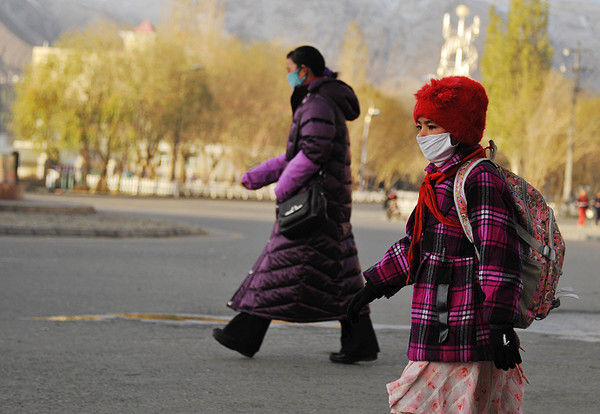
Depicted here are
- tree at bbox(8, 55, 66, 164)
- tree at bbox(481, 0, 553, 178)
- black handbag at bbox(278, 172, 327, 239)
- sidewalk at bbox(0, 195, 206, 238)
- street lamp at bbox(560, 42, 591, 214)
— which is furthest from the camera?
tree at bbox(481, 0, 553, 178)

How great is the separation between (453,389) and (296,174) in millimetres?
3220

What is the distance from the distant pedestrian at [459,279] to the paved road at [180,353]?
181 centimetres

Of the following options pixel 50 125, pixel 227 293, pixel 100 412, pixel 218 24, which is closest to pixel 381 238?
pixel 227 293

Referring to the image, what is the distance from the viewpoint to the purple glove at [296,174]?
688 centimetres

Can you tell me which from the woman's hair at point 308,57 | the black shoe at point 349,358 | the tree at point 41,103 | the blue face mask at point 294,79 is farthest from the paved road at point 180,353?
the tree at point 41,103

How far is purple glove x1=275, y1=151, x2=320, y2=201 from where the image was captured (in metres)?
6.88

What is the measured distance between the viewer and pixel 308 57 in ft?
23.2

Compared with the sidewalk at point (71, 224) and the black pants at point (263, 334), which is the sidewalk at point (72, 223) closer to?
the sidewalk at point (71, 224)

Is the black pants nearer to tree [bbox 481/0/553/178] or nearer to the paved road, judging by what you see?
the paved road

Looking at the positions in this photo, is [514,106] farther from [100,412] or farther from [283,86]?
[100,412]

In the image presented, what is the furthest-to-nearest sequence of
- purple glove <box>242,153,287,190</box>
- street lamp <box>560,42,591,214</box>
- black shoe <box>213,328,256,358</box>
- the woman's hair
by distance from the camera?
street lamp <box>560,42,591,214</box>
purple glove <box>242,153,287,190</box>
the woman's hair
black shoe <box>213,328,256,358</box>

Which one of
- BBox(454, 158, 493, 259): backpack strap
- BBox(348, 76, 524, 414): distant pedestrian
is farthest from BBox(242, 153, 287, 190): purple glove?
BBox(454, 158, 493, 259): backpack strap

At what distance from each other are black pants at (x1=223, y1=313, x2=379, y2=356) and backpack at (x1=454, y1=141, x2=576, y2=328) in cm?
319

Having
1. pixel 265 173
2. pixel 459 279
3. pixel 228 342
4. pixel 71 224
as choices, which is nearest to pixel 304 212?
pixel 265 173
